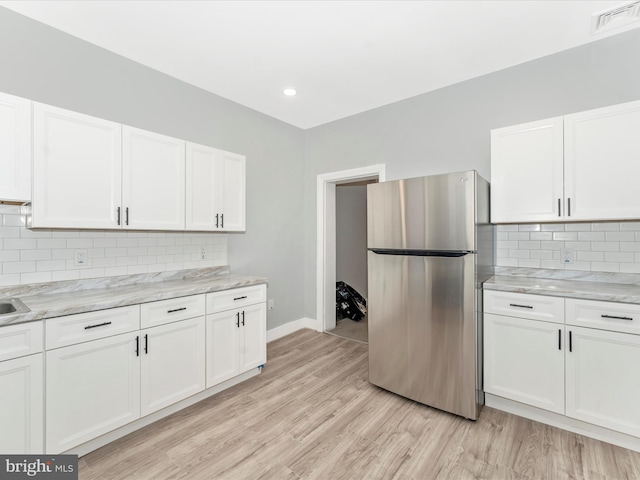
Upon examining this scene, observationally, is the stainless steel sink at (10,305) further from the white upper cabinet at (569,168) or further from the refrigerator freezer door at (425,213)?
the white upper cabinet at (569,168)

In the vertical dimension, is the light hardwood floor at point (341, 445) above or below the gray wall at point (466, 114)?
below

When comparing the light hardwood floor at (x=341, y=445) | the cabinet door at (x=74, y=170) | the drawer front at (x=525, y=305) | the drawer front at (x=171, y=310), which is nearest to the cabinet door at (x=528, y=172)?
the drawer front at (x=525, y=305)

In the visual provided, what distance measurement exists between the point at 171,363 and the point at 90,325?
60 cm

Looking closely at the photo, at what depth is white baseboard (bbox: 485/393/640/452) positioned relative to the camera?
72.2 inches

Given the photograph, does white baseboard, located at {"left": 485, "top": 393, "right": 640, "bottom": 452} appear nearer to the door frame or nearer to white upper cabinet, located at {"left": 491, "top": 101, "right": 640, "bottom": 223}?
white upper cabinet, located at {"left": 491, "top": 101, "right": 640, "bottom": 223}

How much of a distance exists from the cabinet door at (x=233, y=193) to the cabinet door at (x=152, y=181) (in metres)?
0.39

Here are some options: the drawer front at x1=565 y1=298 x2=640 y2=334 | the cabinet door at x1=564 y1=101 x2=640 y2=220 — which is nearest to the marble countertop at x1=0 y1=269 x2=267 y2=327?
the drawer front at x1=565 y1=298 x2=640 y2=334

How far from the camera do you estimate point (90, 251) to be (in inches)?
87.8

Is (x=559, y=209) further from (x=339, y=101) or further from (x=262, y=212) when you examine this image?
(x=262, y=212)

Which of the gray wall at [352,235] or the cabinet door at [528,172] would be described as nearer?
the cabinet door at [528,172]

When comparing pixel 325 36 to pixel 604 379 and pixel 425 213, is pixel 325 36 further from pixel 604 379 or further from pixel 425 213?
pixel 604 379

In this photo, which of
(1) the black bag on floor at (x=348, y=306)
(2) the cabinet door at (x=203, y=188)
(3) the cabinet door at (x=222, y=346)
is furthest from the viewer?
(1) the black bag on floor at (x=348, y=306)

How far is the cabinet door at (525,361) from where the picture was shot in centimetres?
199

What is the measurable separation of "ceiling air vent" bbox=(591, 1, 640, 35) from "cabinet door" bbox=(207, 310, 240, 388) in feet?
11.0
